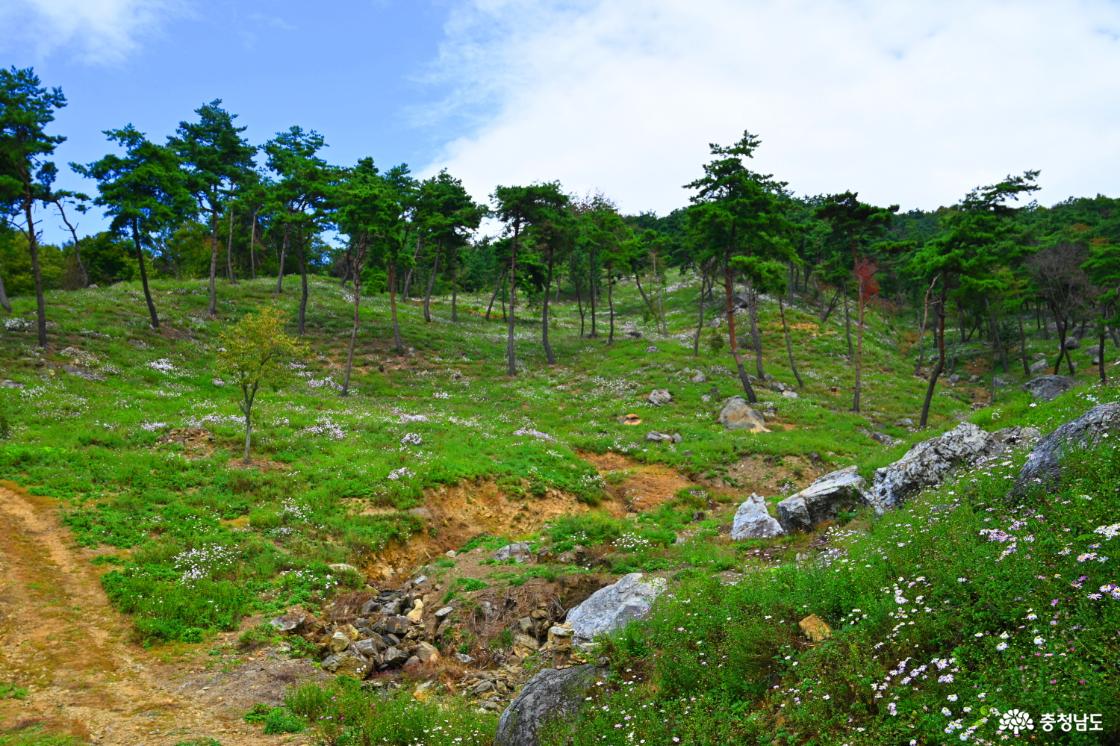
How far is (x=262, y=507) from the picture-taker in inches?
760

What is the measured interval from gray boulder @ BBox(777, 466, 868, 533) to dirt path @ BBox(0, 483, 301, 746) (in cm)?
1397

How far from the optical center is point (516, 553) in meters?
18.3

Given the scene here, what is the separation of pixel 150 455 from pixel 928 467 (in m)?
26.1

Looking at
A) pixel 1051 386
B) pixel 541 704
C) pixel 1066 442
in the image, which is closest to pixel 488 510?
pixel 541 704

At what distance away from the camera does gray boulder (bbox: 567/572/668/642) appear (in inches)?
473

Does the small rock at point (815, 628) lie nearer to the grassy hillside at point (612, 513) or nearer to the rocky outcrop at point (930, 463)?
the grassy hillside at point (612, 513)

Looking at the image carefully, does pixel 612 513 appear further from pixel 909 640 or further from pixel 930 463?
pixel 909 640

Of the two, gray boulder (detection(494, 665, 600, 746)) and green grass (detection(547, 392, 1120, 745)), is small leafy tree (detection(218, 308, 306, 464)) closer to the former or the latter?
gray boulder (detection(494, 665, 600, 746))

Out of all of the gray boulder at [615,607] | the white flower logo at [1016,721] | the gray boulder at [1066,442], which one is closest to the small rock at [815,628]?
the white flower logo at [1016,721]

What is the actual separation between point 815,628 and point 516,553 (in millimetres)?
11424

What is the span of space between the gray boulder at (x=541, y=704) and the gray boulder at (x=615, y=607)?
Result: 182cm

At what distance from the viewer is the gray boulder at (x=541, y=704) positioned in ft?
29.5

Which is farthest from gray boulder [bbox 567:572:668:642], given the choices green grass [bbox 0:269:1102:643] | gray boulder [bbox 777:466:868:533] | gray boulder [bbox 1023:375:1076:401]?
gray boulder [bbox 1023:375:1076:401]

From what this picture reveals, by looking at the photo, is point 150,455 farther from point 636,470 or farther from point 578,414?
point 578,414
